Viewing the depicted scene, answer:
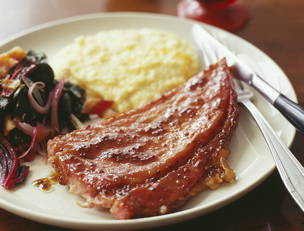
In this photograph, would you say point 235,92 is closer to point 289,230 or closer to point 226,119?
point 226,119

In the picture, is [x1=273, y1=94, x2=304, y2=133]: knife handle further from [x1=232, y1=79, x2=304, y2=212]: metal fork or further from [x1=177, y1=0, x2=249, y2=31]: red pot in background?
[x1=177, y1=0, x2=249, y2=31]: red pot in background

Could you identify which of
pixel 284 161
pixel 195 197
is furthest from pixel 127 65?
pixel 284 161

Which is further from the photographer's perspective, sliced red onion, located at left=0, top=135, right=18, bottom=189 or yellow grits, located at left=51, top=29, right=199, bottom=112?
yellow grits, located at left=51, top=29, right=199, bottom=112

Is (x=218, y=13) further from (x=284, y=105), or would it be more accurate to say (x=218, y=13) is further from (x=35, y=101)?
(x=35, y=101)

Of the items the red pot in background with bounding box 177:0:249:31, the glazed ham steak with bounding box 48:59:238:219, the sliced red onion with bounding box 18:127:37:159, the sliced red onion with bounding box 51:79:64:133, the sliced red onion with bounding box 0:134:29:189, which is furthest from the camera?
the red pot in background with bounding box 177:0:249:31

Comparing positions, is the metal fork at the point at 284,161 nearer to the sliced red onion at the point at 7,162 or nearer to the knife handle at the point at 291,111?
the knife handle at the point at 291,111

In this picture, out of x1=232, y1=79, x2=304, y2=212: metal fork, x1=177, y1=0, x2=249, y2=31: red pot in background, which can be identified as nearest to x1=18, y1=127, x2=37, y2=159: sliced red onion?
x1=232, y1=79, x2=304, y2=212: metal fork
